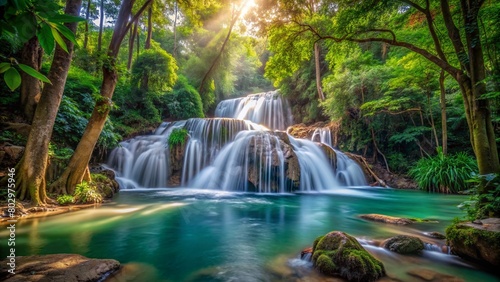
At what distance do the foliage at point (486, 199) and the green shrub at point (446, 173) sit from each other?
345 inches

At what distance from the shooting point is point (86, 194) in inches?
266

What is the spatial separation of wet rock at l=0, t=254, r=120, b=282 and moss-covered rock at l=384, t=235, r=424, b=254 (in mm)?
4012

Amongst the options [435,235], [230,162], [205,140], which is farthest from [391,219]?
[205,140]

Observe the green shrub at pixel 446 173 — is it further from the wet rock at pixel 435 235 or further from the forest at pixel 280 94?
the wet rock at pixel 435 235

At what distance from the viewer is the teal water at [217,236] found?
123 inches

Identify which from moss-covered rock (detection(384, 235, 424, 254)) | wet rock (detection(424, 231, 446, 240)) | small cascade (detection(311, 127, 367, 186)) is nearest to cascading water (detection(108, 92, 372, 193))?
small cascade (detection(311, 127, 367, 186))

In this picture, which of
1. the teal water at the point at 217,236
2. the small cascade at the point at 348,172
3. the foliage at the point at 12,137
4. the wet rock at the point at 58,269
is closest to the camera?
the wet rock at the point at 58,269

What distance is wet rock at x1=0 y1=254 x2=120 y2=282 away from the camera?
2.37m

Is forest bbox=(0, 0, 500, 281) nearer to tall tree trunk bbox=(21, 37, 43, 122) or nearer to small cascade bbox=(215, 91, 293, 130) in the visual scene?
tall tree trunk bbox=(21, 37, 43, 122)

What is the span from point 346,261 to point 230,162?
31.3 ft

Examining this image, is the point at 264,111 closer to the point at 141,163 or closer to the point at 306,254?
the point at 141,163

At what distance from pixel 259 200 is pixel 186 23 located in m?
21.2

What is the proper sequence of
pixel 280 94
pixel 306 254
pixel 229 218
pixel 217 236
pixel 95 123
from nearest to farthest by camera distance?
pixel 306 254 → pixel 217 236 → pixel 229 218 → pixel 95 123 → pixel 280 94

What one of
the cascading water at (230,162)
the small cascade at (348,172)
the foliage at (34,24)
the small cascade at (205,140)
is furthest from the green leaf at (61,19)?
the small cascade at (348,172)
